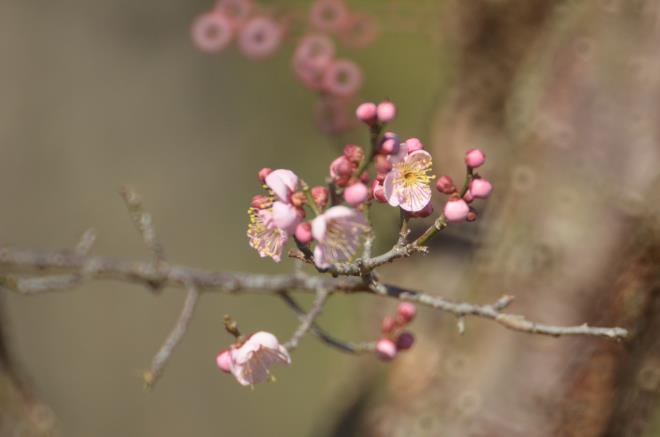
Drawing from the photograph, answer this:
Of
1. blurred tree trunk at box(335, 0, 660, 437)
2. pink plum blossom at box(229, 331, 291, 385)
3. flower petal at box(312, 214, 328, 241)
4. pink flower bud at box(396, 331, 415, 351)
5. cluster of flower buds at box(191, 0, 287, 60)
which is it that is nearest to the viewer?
flower petal at box(312, 214, 328, 241)

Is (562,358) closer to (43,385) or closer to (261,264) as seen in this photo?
(261,264)

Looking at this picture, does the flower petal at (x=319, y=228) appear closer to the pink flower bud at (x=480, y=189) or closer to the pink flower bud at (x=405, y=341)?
the pink flower bud at (x=480, y=189)

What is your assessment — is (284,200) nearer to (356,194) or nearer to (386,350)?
(356,194)

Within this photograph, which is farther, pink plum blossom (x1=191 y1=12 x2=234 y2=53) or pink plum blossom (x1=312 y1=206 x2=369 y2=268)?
pink plum blossom (x1=191 y1=12 x2=234 y2=53)

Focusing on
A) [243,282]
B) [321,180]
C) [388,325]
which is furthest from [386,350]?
[321,180]

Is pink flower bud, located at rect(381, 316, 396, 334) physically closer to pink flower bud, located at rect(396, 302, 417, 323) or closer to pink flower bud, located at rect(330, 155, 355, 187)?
pink flower bud, located at rect(396, 302, 417, 323)

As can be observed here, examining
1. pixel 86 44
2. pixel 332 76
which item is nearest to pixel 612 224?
pixel 332 76

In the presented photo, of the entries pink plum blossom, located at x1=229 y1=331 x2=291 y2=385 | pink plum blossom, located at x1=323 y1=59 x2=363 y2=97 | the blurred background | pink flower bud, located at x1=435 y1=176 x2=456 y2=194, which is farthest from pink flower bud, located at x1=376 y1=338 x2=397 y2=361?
pink plum blossom, located at x1=323 y1=59 x2=363 y2=97
